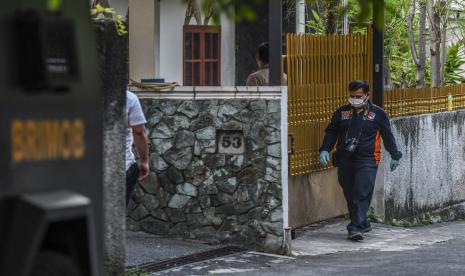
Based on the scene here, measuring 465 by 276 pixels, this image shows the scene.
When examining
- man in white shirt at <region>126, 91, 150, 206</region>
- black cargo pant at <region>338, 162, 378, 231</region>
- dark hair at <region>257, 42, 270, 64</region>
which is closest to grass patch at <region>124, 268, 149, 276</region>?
man in white shirt at <region>126, 91, 150, 206</region>

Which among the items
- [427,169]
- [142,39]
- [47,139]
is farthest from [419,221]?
[47,139]

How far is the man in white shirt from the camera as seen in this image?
10.1m

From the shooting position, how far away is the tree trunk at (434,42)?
2078cm

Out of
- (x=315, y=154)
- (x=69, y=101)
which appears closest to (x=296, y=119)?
(x=315, y=154)

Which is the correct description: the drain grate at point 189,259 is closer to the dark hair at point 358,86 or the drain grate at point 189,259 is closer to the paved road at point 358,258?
the paved road at point 358,258

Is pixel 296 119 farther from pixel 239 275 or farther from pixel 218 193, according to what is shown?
pixel 239 275

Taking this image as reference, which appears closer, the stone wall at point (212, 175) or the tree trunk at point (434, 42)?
the stone wall at point (212, 175)

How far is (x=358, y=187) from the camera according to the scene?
13742mm

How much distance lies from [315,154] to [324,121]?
Answer: 1.40 ft

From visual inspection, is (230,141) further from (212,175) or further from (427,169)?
(427,169)

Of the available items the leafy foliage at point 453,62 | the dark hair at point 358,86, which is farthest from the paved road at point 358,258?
the leafy foliage at point 453,62

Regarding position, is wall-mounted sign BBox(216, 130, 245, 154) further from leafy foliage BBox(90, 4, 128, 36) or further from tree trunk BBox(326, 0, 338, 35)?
tree trunk BBox(326, 0, 338, 35)

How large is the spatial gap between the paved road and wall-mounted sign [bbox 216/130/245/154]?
999mm

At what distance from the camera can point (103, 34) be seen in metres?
9.41
